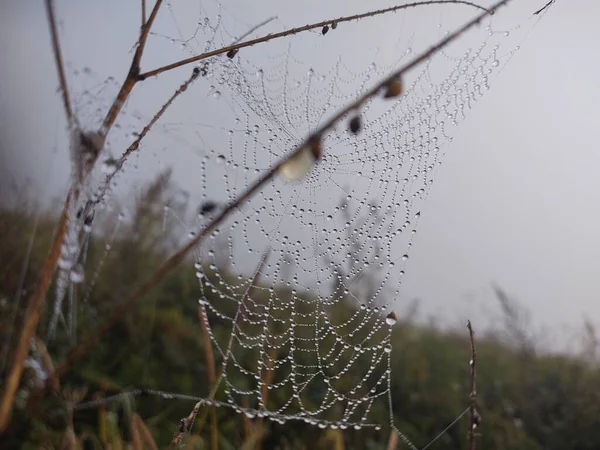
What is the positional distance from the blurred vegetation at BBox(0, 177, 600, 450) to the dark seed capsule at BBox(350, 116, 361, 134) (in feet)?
3.43

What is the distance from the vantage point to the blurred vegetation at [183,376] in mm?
1686

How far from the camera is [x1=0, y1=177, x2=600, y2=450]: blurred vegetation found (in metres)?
1.69

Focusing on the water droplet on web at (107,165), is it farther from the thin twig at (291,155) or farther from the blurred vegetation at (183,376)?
the blurred vegetation at (183,376)

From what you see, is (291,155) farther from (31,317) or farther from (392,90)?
(31,317)

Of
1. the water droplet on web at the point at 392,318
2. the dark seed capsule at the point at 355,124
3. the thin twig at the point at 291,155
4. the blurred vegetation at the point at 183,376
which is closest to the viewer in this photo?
the thin twig at the point at 291,155

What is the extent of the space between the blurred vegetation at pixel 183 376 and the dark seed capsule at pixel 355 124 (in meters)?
1.05

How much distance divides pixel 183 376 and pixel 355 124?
5.84 ft

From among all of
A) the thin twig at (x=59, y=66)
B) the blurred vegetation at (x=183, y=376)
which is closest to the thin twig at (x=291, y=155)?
the thin twig at (x=59, y=66)

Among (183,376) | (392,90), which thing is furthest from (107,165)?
(183,376)

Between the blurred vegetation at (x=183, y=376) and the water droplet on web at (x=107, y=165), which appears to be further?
the blurred vegetation at (x=183, y=376)

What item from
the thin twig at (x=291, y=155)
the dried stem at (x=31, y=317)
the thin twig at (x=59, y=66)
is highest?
the thin twig at (x=59, y=66)

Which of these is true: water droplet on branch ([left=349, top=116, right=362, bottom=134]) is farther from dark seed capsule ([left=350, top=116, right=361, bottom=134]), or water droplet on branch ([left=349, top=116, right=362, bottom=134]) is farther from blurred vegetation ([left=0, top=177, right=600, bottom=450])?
blurred vegetation ([left=0, top=177, right=600, bottom=450])

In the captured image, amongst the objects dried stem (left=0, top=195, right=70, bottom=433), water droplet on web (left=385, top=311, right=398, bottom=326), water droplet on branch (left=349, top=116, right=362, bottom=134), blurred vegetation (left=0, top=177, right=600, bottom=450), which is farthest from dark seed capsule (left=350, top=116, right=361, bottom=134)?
blurred vegetation (left=0, top=177, right=600, bottom=450)

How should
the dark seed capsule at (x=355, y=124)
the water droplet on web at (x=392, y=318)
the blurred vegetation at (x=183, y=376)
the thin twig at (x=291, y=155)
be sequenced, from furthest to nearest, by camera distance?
the blurred vegetation at (x=183, y=376)
the water droplet on web at (x=392, y=318)
the dark seed capsule at (x=355, y=124)
the thin twig at (x=291, y=155)
